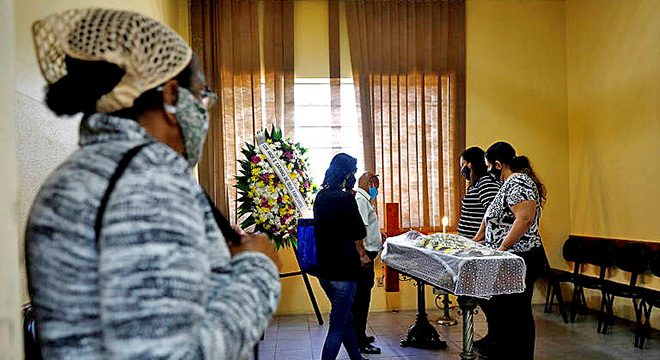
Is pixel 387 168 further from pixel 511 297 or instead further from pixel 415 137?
pixel 511 297

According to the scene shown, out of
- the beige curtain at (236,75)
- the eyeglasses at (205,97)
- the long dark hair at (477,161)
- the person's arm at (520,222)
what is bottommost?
the person's arm at (520,222)

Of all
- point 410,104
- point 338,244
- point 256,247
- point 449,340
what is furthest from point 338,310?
point 410,104

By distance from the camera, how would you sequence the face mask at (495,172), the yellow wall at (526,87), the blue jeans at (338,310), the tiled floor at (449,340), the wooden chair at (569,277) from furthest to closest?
the yellow wall at (526,87) < the wooden chair at (569,277) < the tiled floor at (449,340) < the face mask at (495,172) < the blue jeans at (338,310)

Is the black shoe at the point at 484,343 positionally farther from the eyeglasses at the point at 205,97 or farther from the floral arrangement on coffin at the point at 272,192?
the eyeglasses at the point at 205,97

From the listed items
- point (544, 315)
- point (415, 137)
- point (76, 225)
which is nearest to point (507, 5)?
point (415, 137)

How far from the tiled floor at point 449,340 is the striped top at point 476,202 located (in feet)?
3.30

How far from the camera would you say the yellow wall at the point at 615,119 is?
550 centimetres

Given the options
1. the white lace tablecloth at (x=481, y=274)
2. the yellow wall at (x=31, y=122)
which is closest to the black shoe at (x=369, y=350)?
→ the white lace tablecloth at (x=481, y=274)

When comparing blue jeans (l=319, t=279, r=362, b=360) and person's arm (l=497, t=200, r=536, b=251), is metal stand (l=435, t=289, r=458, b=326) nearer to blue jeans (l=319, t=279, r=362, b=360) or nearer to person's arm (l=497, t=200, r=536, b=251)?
person's arm (l=497, t=200, r=536, b=251)

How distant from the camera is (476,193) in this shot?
4719 millimetres

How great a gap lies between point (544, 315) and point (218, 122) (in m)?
4.03

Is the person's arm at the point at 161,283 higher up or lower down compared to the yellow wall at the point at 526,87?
lower down

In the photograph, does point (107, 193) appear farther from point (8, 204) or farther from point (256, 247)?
point (8, 204)

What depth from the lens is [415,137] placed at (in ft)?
21.3
